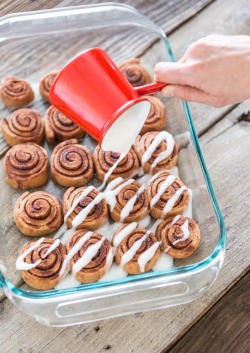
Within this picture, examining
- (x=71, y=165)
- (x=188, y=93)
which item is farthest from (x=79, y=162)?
(x=188, y=93)

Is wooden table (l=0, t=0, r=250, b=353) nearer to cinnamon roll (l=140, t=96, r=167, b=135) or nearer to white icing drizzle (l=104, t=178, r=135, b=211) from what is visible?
cinnamon roll (l=140, t=96, r=167, b=135)

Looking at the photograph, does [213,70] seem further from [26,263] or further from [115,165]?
[26,263]

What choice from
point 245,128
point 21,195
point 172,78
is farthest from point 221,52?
point 21,195

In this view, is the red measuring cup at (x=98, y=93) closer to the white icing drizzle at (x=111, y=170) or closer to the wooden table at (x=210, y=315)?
the white icing drizzle at (x=111, y=170)

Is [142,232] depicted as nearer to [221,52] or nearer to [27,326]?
[27,326]

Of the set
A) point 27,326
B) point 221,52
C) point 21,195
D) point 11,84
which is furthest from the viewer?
point 11,84
